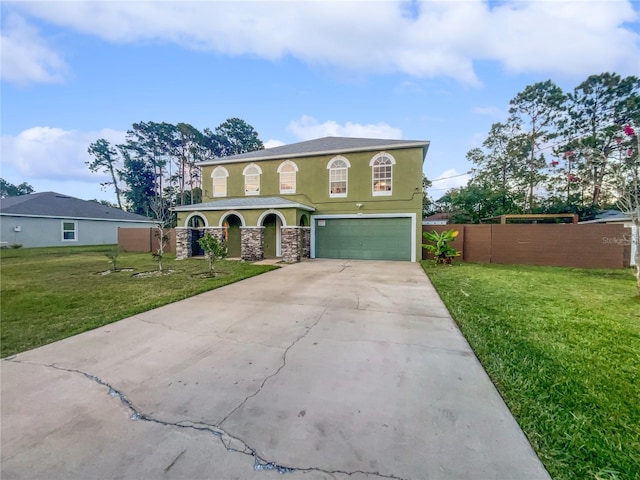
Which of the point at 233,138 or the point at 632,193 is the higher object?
the point at 233,138

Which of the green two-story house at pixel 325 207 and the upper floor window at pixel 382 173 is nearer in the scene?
the green two-story house at pixel 325 207

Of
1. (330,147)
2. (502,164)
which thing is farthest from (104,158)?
(502,164)

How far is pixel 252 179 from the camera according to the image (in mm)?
16156

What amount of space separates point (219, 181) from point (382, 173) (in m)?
10.0

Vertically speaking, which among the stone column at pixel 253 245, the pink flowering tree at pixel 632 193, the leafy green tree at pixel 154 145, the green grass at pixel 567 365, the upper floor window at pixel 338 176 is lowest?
the green grass at pixel 567 365

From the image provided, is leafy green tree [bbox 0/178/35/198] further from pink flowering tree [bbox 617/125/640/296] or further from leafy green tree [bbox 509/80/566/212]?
leafy green tree [bbox 509/80/566/212]

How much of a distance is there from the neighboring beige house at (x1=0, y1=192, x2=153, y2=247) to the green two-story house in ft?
33.4

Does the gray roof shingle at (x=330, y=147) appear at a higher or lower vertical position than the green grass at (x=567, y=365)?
higher

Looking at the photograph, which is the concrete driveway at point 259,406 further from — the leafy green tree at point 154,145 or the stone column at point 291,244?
the leafy green tree at point 154,145

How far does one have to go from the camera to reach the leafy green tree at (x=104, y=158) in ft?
109

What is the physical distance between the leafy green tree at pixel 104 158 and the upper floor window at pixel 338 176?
33141mm

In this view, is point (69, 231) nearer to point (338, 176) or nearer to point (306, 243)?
point (306, 243)

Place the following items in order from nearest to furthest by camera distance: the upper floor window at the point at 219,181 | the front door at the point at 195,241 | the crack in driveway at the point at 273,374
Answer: the crack in driveway at the point at 273,374 < the front door at the point at 195,241 < the upper floor window at the point at 219,181

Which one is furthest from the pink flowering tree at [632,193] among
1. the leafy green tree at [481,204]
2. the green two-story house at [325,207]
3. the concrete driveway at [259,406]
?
the leafy green tree at [481,204]
